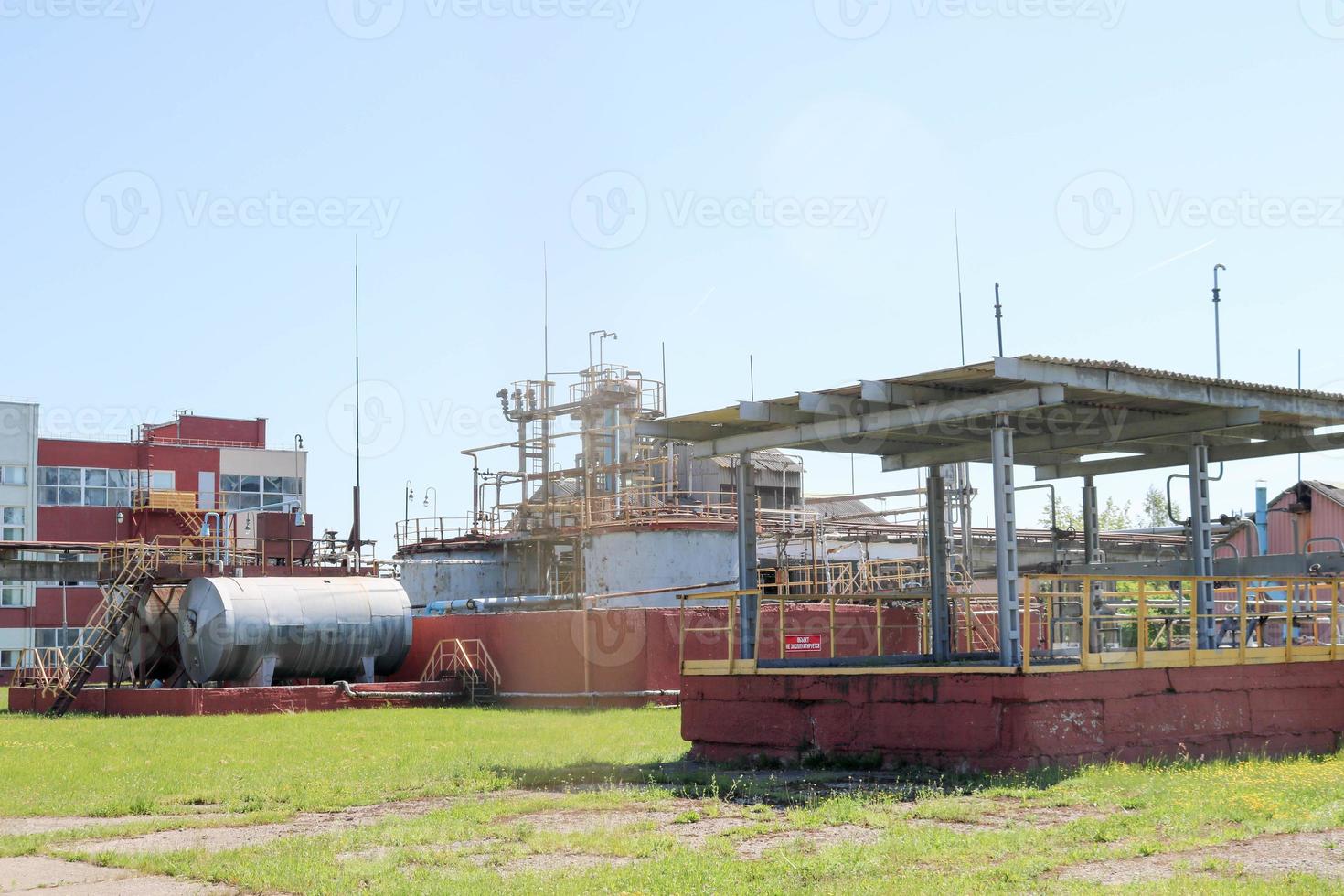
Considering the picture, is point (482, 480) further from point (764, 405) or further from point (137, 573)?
point (764, 405)

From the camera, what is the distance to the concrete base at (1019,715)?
50.8 ft

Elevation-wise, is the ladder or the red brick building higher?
the red brick building

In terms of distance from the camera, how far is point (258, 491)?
65000 millimetres

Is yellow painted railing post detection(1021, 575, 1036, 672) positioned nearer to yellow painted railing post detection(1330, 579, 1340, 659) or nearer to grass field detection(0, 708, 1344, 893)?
grass field detection(0, 708, 1344, 893)

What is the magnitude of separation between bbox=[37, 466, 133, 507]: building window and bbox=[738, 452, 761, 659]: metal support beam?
1870 inches

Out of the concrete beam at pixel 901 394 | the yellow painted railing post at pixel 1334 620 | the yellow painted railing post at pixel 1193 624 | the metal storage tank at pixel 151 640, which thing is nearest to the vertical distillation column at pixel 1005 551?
the concrete beam at pixel 901 394

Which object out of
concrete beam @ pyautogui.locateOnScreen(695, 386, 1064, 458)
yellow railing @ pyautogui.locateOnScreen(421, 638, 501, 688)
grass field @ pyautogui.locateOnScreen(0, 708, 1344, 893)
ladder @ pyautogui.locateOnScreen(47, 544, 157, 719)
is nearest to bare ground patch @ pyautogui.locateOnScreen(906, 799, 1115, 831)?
grass field @ pyautogui.locateOnScreen(0, 708, 1344, 893)

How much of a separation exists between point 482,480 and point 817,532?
516 inches

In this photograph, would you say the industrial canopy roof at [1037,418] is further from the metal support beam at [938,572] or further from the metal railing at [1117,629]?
the metal railing at [1117,629]

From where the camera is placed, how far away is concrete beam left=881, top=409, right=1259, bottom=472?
18.5 m

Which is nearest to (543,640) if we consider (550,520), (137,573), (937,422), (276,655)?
(276,655)

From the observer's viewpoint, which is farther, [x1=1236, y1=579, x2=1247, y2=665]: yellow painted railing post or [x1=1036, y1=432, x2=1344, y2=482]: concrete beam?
[x1=1036, y1=432, x2=1344, y2=482]: concrete beam

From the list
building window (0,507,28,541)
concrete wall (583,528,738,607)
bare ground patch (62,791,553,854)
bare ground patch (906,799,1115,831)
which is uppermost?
building window (0,507,28,541)

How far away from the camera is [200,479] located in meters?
63.1
